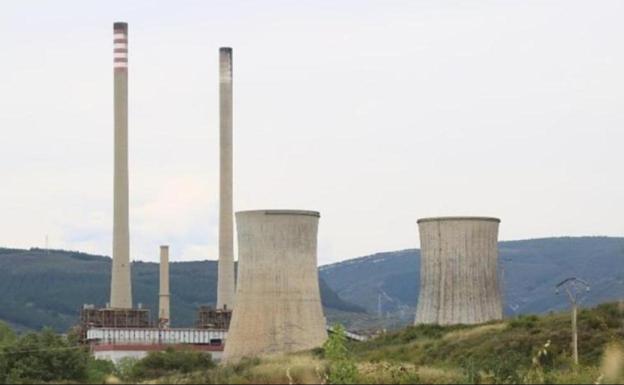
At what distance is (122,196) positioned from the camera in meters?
71.4

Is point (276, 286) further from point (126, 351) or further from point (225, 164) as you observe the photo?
point (225, 164)

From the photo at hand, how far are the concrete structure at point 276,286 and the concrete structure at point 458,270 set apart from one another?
3498 mm

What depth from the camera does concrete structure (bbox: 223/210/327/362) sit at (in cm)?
4953

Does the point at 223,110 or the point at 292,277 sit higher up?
the point at 223,110

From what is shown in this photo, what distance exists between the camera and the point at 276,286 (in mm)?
50000

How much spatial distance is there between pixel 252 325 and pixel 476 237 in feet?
24.4

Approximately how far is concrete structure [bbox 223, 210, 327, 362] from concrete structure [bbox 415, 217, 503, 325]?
3498 millimetres

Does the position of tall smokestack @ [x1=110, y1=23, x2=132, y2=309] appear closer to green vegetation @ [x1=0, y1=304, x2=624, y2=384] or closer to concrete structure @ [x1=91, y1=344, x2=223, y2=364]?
concrete structure @ [x1=91, y1=344, x2=223, y2=364]

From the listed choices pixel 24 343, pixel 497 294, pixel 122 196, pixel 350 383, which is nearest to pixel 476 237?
pixel 497 294

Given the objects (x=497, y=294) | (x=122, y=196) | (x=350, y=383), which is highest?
(x=122, y=196)

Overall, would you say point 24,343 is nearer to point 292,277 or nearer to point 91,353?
point 91,353

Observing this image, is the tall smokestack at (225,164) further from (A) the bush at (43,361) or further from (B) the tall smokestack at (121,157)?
(A) the bush at (43,361)

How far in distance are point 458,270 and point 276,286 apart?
18.3ft

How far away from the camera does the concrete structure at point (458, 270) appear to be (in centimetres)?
5072
